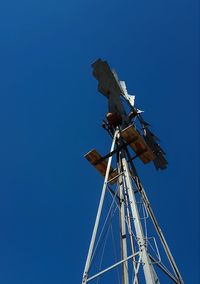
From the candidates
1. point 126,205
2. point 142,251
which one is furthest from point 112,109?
point 142,251

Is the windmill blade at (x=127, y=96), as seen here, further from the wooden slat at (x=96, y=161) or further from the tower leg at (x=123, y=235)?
the tower leg at (x=123, y=235)

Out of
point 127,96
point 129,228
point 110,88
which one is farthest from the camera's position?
point 127,96

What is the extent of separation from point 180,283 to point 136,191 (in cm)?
285

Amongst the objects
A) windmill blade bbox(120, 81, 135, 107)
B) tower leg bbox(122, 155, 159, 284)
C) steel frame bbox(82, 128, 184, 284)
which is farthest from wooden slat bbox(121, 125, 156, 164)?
windmill blade bbox(120, 81, 135, 107)

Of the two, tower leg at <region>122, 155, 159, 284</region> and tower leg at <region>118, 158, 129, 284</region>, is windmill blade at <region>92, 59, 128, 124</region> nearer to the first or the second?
tower leg at <region>118, 158, 129, 284</region>

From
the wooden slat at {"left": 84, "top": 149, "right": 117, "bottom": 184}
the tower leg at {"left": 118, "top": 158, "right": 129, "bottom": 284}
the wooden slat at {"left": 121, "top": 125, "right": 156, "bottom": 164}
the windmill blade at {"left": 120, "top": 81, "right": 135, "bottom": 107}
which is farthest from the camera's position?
the windmill blade at {"left": 120, "top": 81, "right": 135, "bottom": 107}

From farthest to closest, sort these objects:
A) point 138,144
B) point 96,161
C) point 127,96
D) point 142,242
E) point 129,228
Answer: point 127,96
point 96,161
point 138,144
point 129,228
point 142,242

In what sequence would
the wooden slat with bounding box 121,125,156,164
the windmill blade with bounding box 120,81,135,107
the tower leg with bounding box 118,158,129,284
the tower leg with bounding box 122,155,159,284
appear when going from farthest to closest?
1. the windmill blade with bounding box 120,81,135,107
2. the wooden slat with bounding box 121,125,156,164
3. the tower leg with bounding box 118,158,129,284
4. the tower leg with bounding box 122,155,159,284

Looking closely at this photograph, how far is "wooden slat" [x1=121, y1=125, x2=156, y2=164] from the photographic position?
391 inches

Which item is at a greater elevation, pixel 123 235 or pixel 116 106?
pixel 116 106

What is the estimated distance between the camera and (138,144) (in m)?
10.2

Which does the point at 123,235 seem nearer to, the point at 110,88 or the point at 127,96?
the point at 110,88

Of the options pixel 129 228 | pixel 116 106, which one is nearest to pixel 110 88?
pixel 116 106

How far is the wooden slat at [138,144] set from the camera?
32.6 ft
